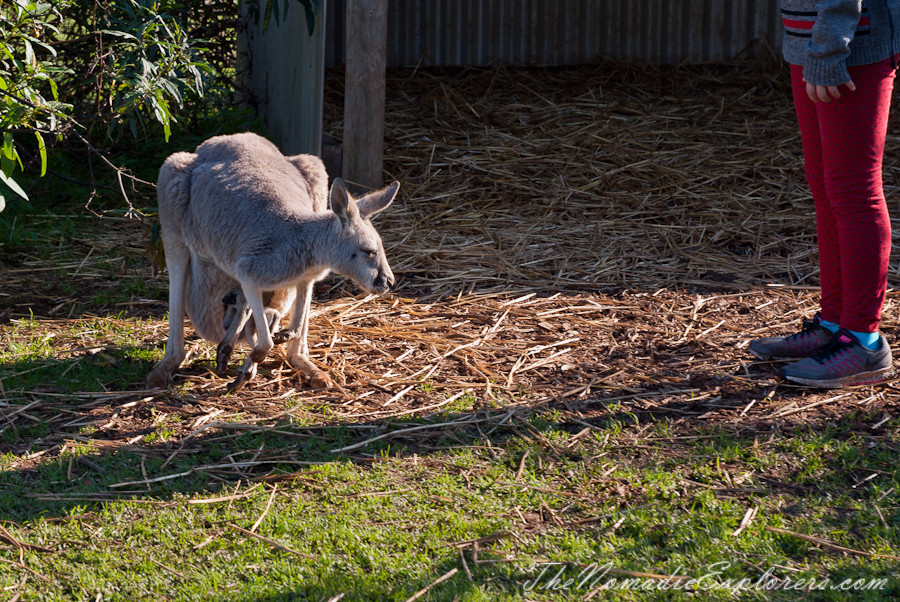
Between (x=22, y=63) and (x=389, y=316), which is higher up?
(x=22, y=63)

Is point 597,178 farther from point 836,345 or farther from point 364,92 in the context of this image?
point 836,345

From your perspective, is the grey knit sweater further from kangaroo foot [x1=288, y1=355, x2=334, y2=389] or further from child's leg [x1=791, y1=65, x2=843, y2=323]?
kangaroo foot [x1=288, y1=355, x2=334, y2=389]

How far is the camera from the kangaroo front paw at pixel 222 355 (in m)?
3.78

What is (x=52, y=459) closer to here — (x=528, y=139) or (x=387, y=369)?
(x=387, y=369)

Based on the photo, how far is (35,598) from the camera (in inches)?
89.7

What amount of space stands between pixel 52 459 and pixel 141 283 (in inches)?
80.6

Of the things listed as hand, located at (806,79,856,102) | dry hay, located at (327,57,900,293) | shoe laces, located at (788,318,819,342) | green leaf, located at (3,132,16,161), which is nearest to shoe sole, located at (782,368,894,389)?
shoe laces, located at (788,318,819,342)

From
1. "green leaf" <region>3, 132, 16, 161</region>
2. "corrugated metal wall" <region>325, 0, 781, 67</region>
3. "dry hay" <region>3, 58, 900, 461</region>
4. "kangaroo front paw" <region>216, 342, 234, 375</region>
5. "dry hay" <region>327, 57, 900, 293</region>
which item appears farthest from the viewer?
"corrugated metal wall" <region>325, 0, 781, 67</region>

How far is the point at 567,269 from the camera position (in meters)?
5.29

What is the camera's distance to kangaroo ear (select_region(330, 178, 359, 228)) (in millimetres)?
3443

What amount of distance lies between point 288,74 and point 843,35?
4354 millimetres

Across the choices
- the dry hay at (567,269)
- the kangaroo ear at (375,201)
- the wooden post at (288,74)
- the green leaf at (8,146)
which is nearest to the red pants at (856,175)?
the dry hay at (567,269)

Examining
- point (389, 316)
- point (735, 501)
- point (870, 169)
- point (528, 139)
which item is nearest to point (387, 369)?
point (389, 316)

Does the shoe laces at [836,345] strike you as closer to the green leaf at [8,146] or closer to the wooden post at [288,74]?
the green leaf at [8,146]
